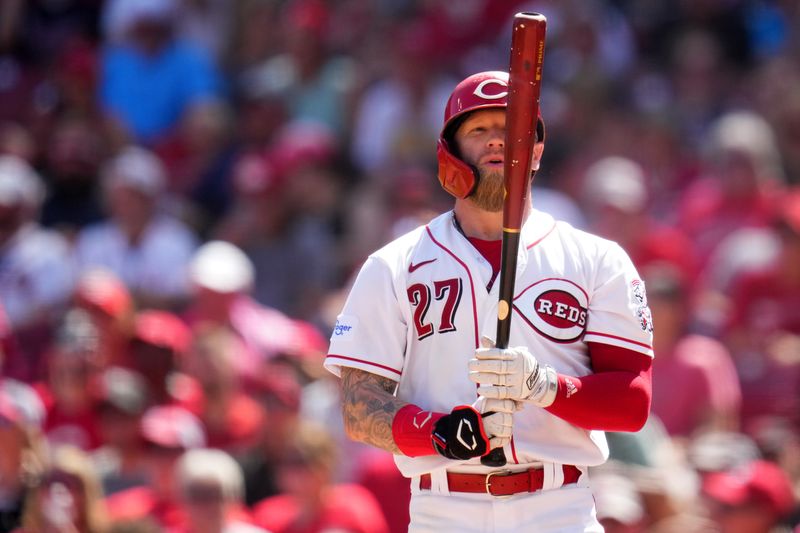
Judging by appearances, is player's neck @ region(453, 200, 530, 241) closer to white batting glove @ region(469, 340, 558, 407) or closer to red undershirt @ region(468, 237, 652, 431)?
red undershirt @ region(468, 237, 652, 431)

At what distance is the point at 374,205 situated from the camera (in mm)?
8688

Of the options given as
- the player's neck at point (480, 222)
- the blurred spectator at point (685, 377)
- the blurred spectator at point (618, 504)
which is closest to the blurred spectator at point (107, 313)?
the blurred spectator at point (685, 377)

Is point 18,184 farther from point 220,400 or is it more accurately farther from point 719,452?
point 719,452

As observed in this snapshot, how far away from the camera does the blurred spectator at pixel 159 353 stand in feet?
24.5

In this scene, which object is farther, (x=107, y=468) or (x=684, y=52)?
(x=684, y=52)

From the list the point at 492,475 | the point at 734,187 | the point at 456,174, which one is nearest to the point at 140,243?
the point at 734,187

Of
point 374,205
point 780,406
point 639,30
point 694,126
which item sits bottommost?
point 780,406

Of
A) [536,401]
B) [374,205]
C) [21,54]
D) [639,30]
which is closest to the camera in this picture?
[536,401]

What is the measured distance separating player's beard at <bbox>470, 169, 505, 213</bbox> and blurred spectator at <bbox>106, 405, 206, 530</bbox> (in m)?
3.08

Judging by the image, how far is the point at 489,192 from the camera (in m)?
3.76

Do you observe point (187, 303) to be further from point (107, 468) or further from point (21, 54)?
point (21, 54)

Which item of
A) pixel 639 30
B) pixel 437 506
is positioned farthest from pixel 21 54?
pixel 437 506

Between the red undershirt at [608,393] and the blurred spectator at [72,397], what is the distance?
4018 millimetres

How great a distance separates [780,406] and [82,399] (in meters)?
3.62
